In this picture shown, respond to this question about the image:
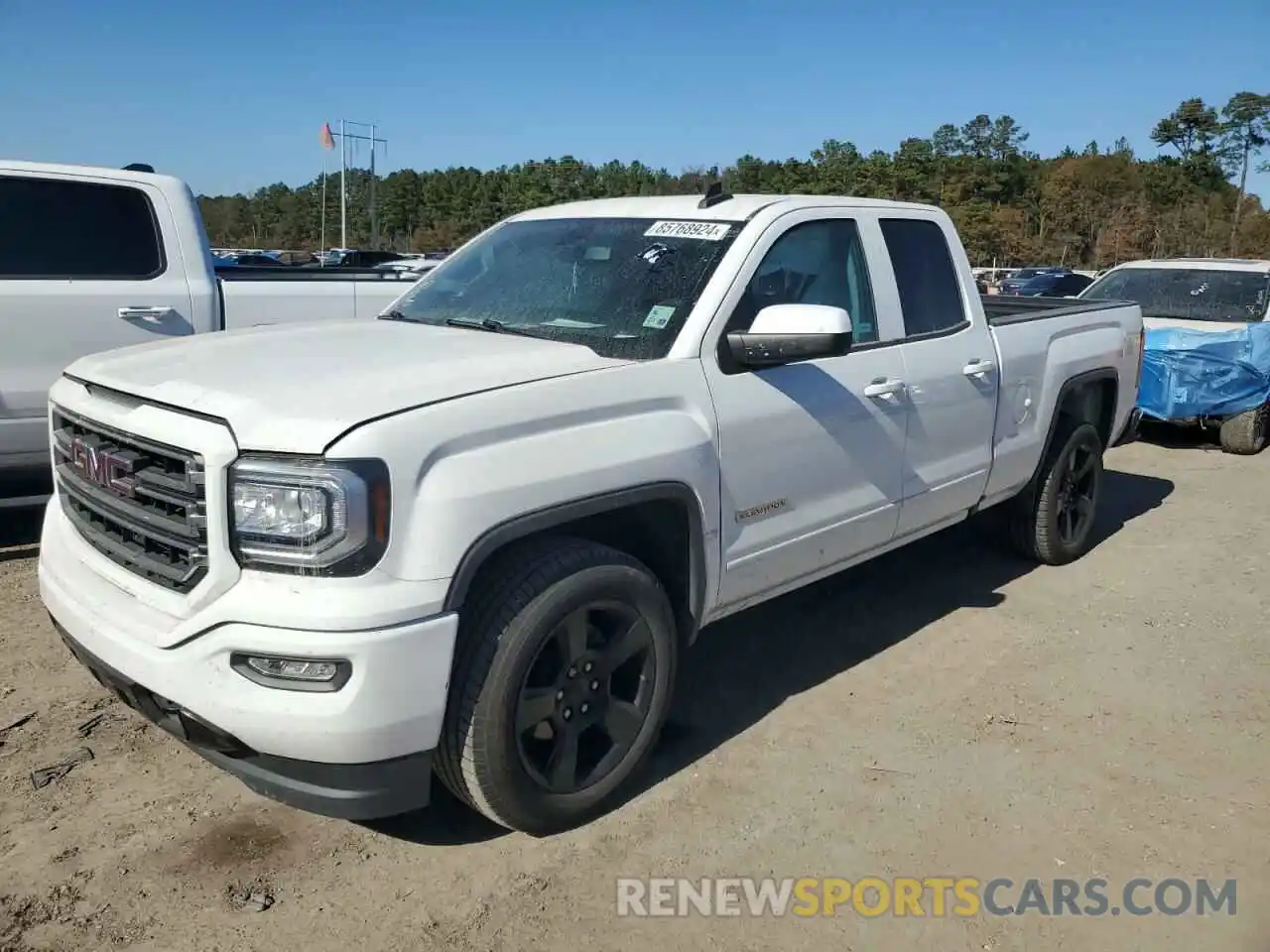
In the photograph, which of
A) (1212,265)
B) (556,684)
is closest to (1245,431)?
(1212,265)

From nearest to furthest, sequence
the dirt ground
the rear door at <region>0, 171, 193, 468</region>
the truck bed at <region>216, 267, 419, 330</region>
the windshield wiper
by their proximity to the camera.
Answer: the dirt ground, the windshield wiper, the rear door at <region>0, 171, 193, 468</region>, the truck bed at <region>216, 267, 419, 330</region>

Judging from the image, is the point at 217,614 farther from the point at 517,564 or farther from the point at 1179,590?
the point at 1179,590

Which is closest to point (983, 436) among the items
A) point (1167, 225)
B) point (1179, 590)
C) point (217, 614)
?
point (1179, 590)

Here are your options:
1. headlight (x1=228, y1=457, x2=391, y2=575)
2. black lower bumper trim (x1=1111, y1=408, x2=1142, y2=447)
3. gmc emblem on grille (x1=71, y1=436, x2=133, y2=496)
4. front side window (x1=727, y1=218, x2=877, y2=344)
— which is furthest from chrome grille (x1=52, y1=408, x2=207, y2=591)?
black lower bumper trim (x1=1111, y1=408, x2=1142, y2=447)

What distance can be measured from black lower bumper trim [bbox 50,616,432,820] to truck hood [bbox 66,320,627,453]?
77 cm

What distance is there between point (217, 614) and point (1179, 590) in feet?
16.2

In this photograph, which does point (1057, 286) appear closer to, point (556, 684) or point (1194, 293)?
point (1194, 293)

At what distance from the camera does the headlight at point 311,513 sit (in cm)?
249

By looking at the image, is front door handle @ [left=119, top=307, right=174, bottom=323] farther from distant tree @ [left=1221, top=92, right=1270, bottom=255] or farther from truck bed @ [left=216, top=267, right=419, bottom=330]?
distant tree @ [left=1221, top=92, right=1270, bottom=255]

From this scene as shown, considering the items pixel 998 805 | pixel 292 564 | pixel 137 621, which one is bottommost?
pixel 998 805

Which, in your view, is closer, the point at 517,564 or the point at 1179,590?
the point at 517,564

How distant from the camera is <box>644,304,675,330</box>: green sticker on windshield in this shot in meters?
3.44

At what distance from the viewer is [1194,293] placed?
10.2 metres

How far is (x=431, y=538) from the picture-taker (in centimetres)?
259
